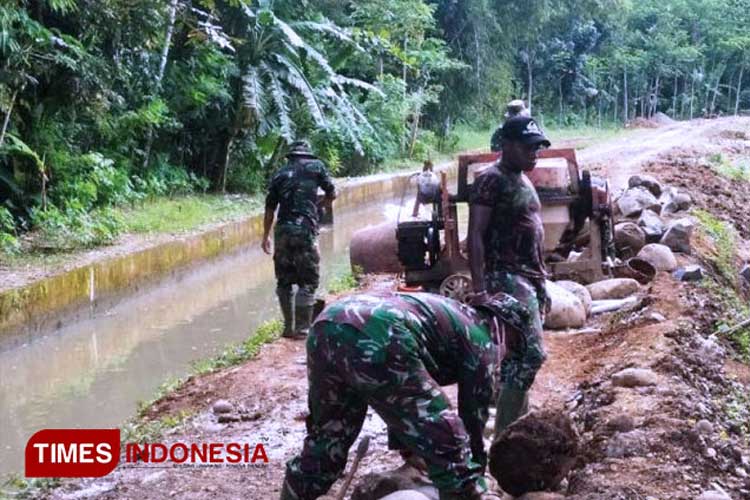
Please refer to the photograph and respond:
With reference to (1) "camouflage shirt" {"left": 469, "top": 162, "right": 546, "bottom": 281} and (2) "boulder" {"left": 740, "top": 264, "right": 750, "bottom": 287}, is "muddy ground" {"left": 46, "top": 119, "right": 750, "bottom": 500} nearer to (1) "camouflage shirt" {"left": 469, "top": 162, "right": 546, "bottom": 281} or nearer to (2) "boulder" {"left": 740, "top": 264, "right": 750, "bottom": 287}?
(1) "camouflage shirt" {"left": 469, "top": 162, "right": 546, "bottom": 281}

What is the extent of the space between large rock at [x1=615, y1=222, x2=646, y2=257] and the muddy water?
4.30 metres

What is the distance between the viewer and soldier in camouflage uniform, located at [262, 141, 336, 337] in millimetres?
7949

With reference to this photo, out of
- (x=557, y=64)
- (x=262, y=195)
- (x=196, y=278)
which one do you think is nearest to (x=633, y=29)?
(x=557, y=64)

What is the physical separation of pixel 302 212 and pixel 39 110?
630 cm

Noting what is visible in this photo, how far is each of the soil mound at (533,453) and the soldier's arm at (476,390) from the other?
58 cm

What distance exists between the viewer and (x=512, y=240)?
485cm

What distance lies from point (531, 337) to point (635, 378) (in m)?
1.58

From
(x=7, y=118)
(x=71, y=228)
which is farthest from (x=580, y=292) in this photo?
(x=7, y=118)

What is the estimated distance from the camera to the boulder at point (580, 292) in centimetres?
831

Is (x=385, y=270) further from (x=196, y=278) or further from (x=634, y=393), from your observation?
(x=634, y=393)

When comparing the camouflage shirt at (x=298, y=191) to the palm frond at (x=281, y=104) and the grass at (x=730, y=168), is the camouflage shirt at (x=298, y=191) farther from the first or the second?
the grass at (x=730, y=168)

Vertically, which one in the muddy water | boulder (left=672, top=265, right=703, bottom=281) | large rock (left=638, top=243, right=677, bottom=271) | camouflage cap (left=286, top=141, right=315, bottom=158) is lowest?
the muddy water

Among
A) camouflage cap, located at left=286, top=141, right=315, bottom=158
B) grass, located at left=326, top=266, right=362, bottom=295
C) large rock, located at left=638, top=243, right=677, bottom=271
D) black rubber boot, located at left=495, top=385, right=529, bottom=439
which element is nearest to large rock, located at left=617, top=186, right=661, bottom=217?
large rock, located at left=638, top=243, right=677, bottom=271

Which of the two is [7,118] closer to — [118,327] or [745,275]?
[118,327]
